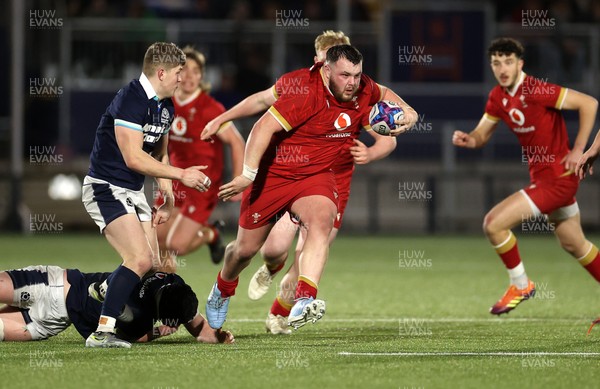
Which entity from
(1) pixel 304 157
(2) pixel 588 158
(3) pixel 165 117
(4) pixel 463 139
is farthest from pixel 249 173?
(4) pixel 463 139

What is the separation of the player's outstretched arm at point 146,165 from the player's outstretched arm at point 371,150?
4.58 feet

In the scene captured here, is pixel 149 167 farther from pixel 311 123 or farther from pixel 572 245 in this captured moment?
pixel 572 245

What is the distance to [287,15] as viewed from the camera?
2031 cm

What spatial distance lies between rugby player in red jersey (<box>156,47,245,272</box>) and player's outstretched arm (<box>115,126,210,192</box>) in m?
3.48

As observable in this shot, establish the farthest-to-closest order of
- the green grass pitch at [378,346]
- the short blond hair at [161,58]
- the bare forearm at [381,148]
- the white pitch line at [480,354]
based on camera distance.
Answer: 1. the bare forearm at [381,148]
2. the short blond hair at [161,58]
3. the white pitch line at [480,354]
4. the green grass pitch at [378,346]

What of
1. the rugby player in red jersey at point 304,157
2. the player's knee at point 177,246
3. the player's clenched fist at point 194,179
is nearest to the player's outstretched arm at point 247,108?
the rugby player in red jersey at point 304,157

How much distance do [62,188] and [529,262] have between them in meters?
8.60

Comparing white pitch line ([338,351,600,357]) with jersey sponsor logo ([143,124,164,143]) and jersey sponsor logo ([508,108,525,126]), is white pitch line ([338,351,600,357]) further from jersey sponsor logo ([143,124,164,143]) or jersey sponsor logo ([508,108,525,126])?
jersey sponsor logo ([508,108,525,126])

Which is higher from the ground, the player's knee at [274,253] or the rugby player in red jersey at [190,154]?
the rugby player in red jersey at [190,154]

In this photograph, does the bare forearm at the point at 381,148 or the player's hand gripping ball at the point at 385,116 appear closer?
the player's hand gripping ball at the point at 385,116

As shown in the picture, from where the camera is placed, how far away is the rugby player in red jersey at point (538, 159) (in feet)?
31.3

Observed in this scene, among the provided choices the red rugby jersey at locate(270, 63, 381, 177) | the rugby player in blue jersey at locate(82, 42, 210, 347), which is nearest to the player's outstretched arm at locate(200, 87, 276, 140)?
the red rugby jersey at locate(270, 63, 381, 177)

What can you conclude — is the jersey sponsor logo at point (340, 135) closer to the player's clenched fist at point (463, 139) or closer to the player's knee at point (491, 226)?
the player's clenched fist at point (463, 139)

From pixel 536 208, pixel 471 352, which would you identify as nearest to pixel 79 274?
pixel 471 352
